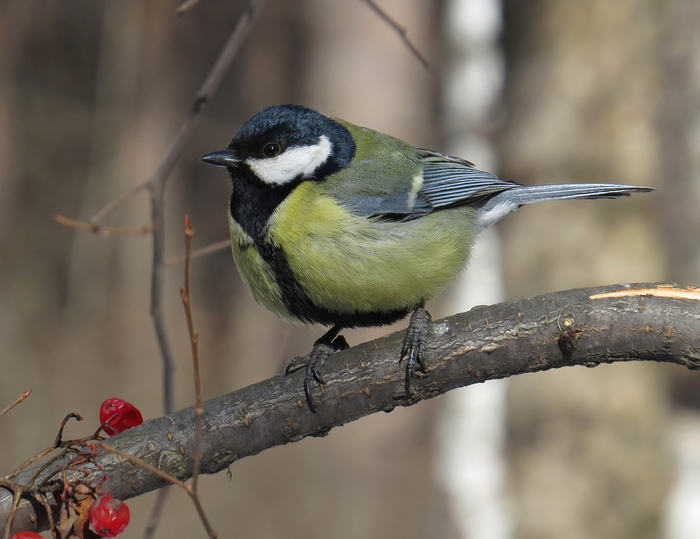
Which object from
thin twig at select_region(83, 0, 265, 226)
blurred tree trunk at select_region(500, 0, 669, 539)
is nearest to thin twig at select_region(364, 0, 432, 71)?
thin twig at select_region(83, 0, 265, 226)

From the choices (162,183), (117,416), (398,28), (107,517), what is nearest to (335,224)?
(162,183)

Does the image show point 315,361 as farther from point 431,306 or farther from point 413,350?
point 431,306

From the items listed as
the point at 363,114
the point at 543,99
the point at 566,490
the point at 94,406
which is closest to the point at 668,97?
the point at 543,99

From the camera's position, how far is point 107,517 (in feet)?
4.35

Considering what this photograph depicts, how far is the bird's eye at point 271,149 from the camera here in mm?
2178

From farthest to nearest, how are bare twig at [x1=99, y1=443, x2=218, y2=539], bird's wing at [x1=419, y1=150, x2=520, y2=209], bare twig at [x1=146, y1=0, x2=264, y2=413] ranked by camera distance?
bird's wing at [x1=419, y1=150, x2=520, y2=209] → bare twig at [x1=146, y1=0, x2=264, y2=413] → bare twig at [x1=99, y1=443, x2=218, y2=539]

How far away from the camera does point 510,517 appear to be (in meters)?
4.40

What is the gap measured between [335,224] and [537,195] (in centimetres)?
90

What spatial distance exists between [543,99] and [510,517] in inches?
113

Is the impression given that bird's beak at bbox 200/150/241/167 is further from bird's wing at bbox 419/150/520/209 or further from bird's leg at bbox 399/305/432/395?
bird's leg at bbox 399/305/432/395

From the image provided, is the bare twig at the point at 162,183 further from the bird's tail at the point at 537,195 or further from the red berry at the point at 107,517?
the bird's tail at the point at 537,195

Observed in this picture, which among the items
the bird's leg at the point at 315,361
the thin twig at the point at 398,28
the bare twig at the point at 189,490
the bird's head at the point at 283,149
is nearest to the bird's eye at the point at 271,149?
the bird's head at the point at 283,149

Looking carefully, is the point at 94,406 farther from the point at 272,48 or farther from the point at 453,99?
the point at 453,99

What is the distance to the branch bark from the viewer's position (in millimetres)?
1638
